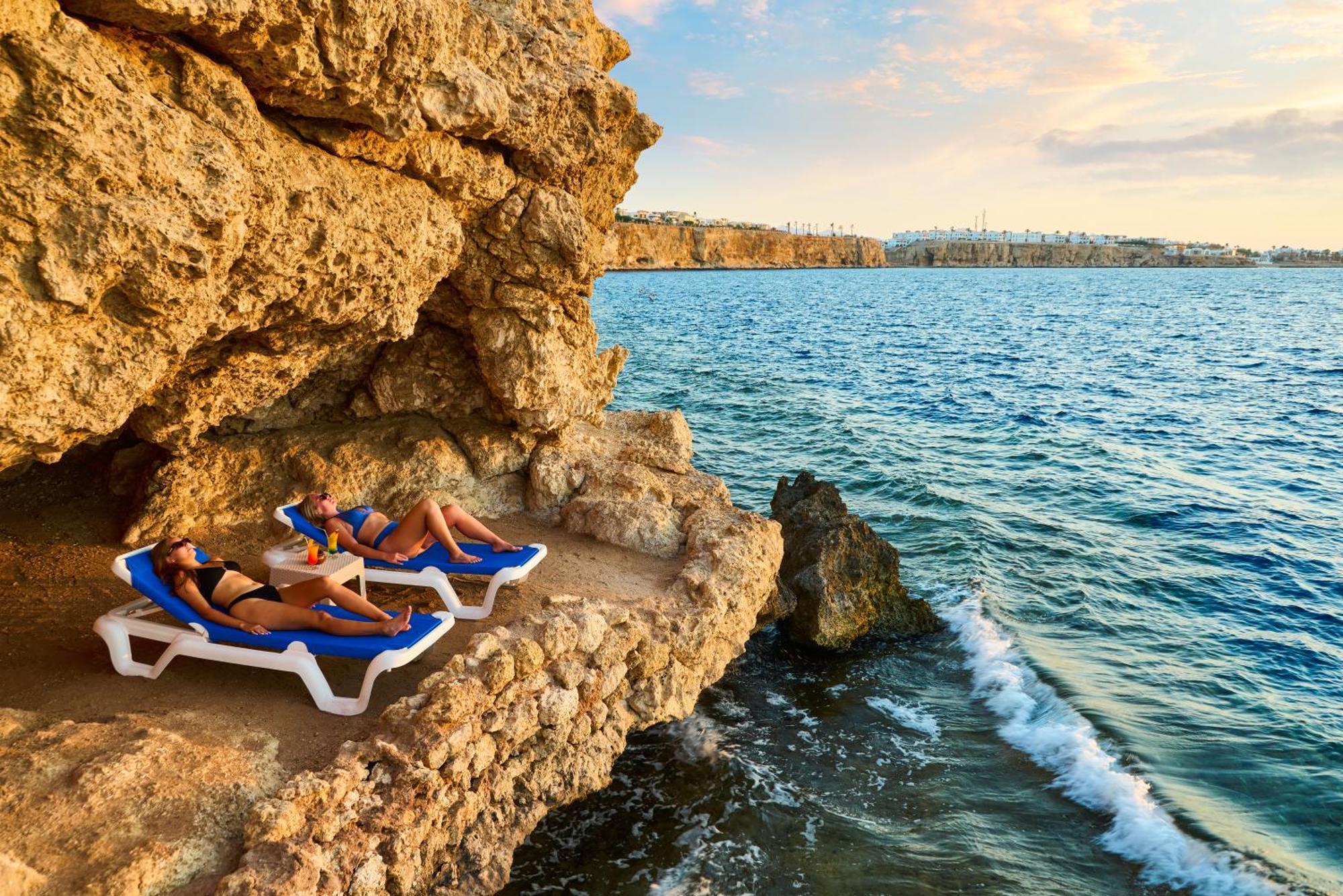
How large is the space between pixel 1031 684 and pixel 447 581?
6.66 metres

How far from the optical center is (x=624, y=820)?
6.62 meters

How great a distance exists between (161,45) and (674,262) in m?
146

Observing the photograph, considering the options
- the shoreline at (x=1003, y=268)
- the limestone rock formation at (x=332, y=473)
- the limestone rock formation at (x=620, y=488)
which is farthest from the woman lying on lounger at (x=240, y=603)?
the shoreline at (x=1003, y=268)

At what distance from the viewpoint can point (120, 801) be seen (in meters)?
4.44

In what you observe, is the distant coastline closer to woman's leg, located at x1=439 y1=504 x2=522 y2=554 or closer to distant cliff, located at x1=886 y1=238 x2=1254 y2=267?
distant cliff, located at x1=886 y1=238 x2=1254 y2=267

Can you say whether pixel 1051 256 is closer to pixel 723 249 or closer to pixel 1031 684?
pixel 723 249

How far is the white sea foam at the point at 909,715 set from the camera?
8.34 meters

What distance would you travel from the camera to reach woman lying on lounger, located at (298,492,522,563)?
754cm

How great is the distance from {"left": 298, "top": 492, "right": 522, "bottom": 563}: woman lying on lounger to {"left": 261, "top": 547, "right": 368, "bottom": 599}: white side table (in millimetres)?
425

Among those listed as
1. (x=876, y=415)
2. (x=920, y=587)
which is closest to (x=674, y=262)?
(x=876, y=415)

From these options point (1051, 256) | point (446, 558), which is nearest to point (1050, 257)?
point (1051, 256)

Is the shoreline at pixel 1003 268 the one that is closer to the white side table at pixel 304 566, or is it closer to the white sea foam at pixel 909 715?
the white sea foam at pixel 909 715

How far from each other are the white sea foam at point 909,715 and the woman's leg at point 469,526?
4293 millimetres

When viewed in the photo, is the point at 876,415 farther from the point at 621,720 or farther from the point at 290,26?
the point at 290,26
